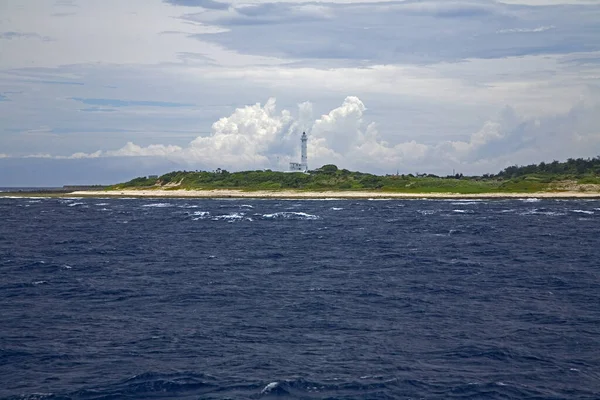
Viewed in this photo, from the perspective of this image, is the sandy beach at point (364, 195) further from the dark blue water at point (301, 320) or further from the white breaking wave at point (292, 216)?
the dark blue water at point (301, 320)

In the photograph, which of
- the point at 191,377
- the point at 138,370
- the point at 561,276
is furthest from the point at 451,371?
the point at 561,276

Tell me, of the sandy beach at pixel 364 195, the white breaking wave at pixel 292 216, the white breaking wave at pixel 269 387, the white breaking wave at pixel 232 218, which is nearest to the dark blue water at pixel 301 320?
the white breaking wave at pixel 269 387

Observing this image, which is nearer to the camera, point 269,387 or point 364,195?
point 269,387

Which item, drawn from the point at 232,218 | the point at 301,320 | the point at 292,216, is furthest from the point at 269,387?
the point at 292,216

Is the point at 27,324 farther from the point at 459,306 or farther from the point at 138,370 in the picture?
the point at 459,306

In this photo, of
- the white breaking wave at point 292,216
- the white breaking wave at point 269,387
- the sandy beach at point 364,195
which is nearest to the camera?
the white breaking wave at point 269,387

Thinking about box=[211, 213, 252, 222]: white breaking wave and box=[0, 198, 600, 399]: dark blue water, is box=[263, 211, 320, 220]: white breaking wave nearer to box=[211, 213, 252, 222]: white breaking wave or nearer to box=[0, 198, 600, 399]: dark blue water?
box=[211, 213, 252, 222]: white breaking wave

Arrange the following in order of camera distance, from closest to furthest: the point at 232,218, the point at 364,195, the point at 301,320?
the point at 301,320
the point at 232,218
the point at 364,195

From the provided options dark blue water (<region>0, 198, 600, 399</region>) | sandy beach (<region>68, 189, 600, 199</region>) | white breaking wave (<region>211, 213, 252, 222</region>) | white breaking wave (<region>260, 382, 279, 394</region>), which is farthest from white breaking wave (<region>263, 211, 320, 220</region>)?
white breaking wave (<region>260, 382, 279, 394</region>)

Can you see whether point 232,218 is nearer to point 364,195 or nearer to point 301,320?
point 301,320
